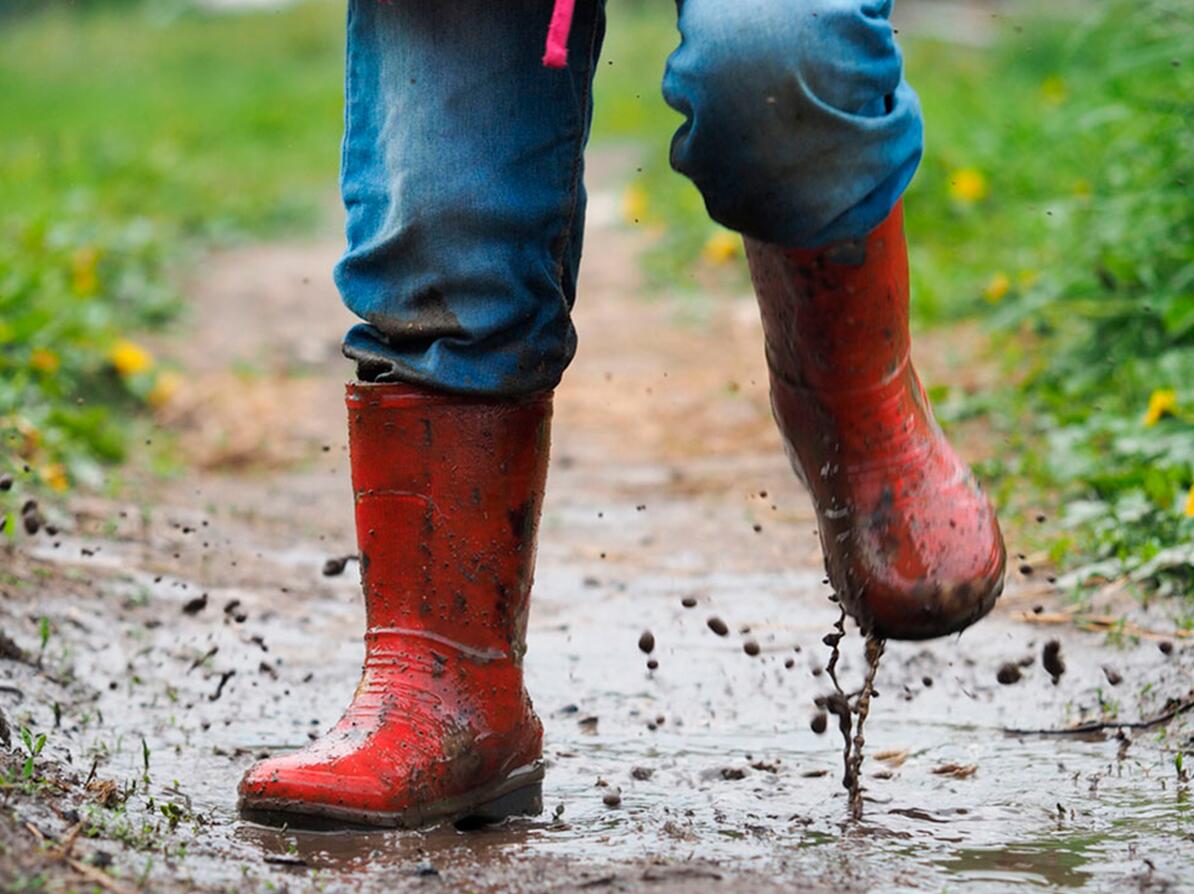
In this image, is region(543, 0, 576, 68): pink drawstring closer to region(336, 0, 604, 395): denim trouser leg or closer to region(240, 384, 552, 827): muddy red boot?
region(336, 0, 604, 395): denim trouser leg

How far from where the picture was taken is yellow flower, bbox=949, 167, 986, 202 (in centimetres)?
572

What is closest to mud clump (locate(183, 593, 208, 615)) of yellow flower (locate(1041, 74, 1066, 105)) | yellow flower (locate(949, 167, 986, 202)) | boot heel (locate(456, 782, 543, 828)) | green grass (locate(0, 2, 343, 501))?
green grass (locate(0, 2, 343, 501))

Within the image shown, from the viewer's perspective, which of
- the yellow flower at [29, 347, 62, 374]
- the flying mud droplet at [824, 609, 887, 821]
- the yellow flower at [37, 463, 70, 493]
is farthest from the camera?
the yellow flower at [29, 347, 62, 374]

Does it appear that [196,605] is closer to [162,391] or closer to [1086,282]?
[162,391]

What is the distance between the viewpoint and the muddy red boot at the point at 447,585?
1938mm

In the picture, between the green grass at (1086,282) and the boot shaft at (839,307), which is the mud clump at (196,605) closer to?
the boot shaft at (839,307)

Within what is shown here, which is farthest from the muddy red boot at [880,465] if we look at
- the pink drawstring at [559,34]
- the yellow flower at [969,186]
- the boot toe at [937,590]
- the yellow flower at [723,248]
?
the yellow flower at [723,248]

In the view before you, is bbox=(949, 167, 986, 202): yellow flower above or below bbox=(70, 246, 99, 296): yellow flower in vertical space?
above

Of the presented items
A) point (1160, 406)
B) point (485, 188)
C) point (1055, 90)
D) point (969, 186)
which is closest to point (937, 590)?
point (485, 188)

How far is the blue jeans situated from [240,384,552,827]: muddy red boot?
0.18 ft

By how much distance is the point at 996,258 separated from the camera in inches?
201

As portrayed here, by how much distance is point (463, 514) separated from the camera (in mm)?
1964

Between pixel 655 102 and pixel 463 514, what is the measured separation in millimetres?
9917

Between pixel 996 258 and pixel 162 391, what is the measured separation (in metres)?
2.38
